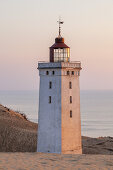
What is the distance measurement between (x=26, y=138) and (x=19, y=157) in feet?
44.9

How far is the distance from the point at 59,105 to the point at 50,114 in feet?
3.09

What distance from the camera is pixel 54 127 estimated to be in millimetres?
29594

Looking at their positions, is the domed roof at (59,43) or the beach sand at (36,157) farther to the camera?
the domed roof at (59,43)

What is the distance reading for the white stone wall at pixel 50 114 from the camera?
29.4 m

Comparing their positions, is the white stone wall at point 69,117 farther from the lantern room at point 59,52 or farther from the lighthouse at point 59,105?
the lantern room at point 59,52

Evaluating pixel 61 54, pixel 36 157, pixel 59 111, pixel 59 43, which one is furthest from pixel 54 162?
pixel 59 43

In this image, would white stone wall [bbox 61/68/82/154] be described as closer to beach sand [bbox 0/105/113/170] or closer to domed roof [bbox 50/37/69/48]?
beach sand [bbox 0/105/113/170]

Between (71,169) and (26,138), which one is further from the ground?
(26,138)

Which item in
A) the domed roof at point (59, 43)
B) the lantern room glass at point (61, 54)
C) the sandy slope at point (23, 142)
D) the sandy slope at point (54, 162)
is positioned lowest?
the sandy slope at point (54, 162)

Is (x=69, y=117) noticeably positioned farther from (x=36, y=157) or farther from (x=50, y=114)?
(x=36, y=157)

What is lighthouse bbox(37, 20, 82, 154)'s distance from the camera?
29422 mm

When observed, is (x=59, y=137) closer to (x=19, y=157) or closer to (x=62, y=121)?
(x=62, y=121)

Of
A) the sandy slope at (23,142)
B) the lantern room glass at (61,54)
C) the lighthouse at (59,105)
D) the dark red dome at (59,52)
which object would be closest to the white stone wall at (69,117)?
the lighthouse at (59,105)

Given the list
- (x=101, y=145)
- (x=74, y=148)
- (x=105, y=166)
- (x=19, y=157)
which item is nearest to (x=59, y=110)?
(x=74, y=148)
